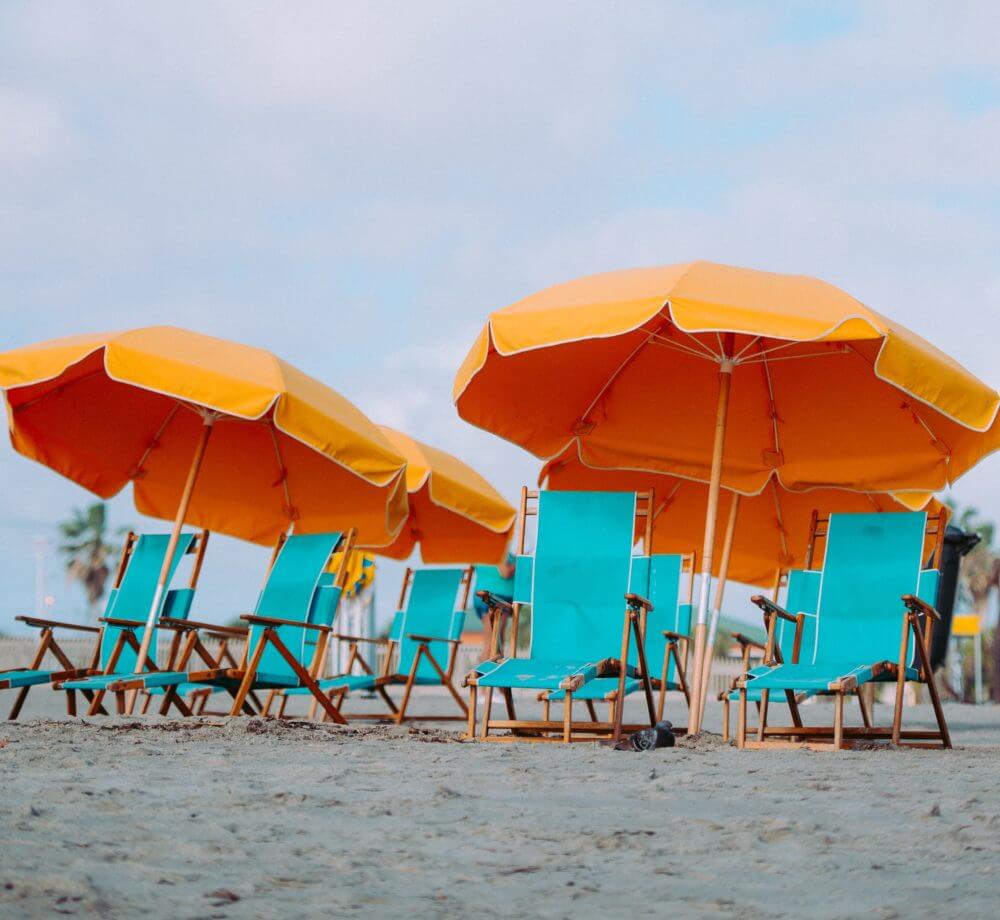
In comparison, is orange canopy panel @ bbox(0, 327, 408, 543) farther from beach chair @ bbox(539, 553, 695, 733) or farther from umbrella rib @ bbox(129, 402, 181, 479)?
beach chair @ bbox(539, 553, 695, 733)

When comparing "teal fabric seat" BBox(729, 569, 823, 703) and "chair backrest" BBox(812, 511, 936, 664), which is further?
"teal fabric seat" BBox(729, 569, 823, 703)

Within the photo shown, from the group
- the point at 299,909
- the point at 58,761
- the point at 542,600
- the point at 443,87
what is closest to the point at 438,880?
the point at 299,909

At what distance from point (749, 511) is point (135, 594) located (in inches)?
168

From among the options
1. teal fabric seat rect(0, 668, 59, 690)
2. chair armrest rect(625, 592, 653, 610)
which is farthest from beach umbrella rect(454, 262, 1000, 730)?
teal fabric seat rect(0, 668, 59, 690)

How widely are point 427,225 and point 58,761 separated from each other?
10.3 meters

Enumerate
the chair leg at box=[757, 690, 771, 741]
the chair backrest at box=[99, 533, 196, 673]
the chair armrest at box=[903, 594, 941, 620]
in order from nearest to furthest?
the chair armrest at box=[903, 594, 941, 620] → the chair leg at box=[757, 690, 771, 741] → the chair backrest at box=[99, 533, 196, 673]

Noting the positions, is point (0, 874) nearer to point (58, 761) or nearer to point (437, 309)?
point (58, 761)

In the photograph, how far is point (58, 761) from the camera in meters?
3.85

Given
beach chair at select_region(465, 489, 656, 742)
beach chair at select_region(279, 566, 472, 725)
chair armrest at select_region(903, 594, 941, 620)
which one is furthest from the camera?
beach chair at select_region(279, 566, 472, 725)

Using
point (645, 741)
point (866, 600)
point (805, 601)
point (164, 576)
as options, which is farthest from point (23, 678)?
point (866, 600)

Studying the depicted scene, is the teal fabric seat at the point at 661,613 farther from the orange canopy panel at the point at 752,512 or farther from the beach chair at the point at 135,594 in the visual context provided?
the beach chair at the point at 135,594

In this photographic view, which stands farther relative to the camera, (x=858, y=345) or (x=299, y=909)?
(x=858, y=345)

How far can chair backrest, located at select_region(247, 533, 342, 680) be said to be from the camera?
7.02 metres

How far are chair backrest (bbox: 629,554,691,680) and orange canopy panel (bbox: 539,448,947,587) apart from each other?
0.91 meters
